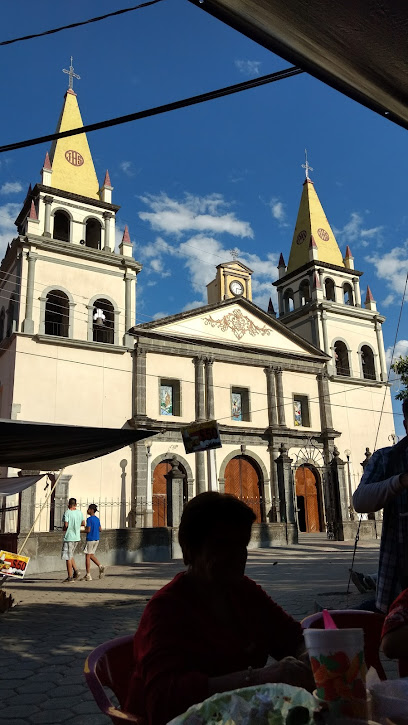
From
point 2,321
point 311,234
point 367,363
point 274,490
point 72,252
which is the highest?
point 311,234

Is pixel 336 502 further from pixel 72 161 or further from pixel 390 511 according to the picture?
pixel 390 511

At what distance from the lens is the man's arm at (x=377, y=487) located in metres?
2.80

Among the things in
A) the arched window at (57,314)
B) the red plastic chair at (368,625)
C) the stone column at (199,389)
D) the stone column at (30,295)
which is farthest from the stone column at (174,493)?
the red plastic chair at (368,625)

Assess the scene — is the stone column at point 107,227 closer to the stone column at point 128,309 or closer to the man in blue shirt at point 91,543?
the stone column at point 128,309

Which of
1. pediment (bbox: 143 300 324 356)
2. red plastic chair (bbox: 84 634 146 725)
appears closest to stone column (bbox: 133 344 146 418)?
pediment (bbox: 143 300 324 356)

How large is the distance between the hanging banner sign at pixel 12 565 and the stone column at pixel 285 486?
12892 millimetres

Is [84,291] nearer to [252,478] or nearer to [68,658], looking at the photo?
[252,478]

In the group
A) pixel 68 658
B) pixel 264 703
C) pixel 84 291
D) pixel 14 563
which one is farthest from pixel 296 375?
pixel 264 703

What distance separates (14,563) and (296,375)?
62.4 ft

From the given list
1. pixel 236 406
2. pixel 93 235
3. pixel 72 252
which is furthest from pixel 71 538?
pixel 93 235

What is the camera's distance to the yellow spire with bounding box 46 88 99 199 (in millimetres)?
23625

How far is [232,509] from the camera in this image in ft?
6.74

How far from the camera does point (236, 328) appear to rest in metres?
26.3

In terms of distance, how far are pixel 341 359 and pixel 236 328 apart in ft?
22.0
